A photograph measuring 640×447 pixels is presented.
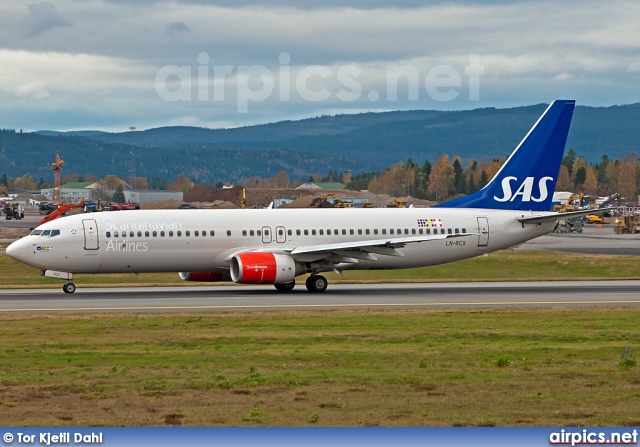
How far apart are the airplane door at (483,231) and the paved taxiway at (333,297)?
224 centimetres

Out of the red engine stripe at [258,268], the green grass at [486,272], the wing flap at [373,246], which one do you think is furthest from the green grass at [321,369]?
the green grass at [486,272]

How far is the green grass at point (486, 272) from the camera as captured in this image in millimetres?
55719

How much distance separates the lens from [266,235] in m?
48.1

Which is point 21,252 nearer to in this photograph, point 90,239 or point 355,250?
point 90,239

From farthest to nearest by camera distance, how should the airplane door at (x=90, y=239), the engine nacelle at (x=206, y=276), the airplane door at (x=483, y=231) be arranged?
1. the airplane door at (x=483, y=231)
2. the engine nacelle at (x=206, y=276)
3. the airplane door at (x=90, y=239)

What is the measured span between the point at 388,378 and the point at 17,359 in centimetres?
1012

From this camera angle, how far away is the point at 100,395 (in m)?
20.5

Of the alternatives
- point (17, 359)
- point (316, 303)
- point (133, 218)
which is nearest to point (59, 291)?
point (133, 218)

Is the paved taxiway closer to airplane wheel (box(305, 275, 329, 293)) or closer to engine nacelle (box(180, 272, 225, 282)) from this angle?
airplane wheel (box(305, 275, 329, 293))

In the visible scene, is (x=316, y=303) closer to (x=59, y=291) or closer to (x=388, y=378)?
(x=59, y=291)

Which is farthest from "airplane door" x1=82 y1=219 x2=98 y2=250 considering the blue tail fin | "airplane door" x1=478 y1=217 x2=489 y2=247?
"airplane door" x1=478 y1=217 x2=489 y2=247

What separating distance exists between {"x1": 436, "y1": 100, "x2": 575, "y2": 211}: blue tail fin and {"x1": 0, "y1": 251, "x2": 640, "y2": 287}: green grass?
201 inches

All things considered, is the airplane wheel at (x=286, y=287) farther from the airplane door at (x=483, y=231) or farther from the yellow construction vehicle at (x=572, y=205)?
the yellow construction vehicle at (x=572, y=205)

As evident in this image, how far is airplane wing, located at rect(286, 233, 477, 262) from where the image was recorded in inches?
1836
